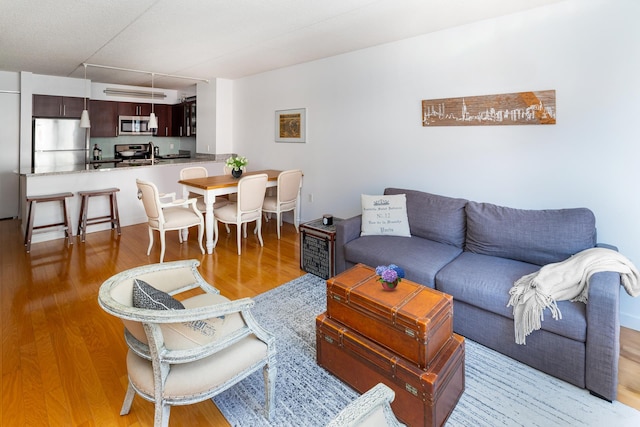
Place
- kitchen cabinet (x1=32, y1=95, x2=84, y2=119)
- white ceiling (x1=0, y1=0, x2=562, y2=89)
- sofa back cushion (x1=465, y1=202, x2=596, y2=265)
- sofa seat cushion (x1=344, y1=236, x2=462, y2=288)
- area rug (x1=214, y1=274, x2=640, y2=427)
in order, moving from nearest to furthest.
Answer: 1. area rug (x1=214, y1=274, x2=640, y2=427)
2. sofa back cushion (x1=465, y1=202, x2=596, y2=265)
3. sofa seat cushion (x1=344, y1=236, x2=462, y2=288)
4. white ceiling (x1=0, y1=0, x2=562, y2=89)
5. kitchen cabinet (x1=32, y1=95, x2=84, y2=119)

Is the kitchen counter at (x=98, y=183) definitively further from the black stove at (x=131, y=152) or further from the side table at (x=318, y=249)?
the side table at (x=318, y=249)

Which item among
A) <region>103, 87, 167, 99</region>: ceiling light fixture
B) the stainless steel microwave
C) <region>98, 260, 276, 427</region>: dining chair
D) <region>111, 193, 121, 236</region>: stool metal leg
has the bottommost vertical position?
<region>98, 260, 276, 427</region>: dining chair

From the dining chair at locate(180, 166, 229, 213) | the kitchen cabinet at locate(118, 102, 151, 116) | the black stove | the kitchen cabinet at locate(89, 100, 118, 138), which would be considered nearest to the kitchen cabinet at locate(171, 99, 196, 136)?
the kitchen cabinet at locate(118, 102, 151, 116)

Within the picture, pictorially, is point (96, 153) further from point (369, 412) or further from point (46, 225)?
point (369, 412)

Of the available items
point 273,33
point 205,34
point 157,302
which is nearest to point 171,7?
point 205,34

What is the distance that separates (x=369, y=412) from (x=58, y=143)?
7.06m

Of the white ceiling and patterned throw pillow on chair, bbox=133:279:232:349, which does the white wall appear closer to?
the white ceiling

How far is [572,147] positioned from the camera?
8.75 feet

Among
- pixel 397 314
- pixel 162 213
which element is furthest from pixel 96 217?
pixel 397 314

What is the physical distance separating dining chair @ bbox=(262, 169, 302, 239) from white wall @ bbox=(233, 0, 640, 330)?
0.38m

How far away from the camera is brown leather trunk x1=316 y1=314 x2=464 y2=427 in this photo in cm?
155

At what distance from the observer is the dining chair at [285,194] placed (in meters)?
4.49

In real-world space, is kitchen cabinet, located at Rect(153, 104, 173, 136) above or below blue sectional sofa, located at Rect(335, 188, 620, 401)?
above

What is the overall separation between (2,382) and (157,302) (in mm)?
1356
